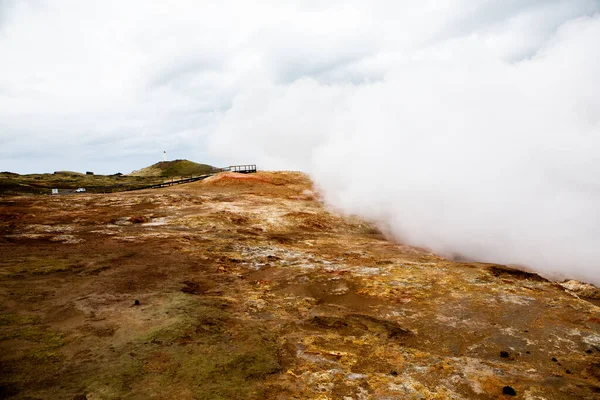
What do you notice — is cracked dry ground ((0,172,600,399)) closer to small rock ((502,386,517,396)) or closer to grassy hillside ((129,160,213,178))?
small rock ((502,386,517,396))

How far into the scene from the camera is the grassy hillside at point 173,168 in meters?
89.1

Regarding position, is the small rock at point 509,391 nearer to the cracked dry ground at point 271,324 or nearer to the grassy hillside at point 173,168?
the cracked dry ground at point 271,324

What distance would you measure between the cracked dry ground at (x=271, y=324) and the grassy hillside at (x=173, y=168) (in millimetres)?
76275

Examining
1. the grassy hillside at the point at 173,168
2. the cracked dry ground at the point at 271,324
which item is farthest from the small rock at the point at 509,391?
the grassy hillside at the point at 173,168

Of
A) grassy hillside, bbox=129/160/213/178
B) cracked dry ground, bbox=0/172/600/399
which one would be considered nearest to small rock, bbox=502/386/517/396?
cracked dry ground, bbox=0/172/600/399

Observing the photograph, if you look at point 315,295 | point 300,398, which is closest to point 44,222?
point 315,295

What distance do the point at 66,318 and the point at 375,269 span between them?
30.5 ft

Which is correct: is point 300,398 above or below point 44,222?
below

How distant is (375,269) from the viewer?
490 inches

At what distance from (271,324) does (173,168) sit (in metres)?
91.3

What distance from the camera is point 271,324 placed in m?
7.99

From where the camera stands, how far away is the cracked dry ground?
18.0ft

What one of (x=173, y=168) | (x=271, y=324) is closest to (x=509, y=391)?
(x=271, y=324)

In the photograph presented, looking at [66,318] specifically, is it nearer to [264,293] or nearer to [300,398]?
[264,293]
